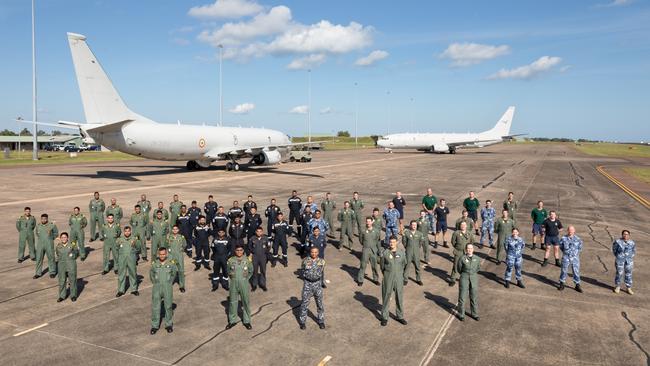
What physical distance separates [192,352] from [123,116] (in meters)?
29.6

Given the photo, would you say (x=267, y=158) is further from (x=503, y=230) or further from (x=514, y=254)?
(x=514, y=254)

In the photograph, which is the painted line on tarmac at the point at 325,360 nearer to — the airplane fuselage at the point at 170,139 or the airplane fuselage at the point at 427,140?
the airplane fuselage at the point at 170,139

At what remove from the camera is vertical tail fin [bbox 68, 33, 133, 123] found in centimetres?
3088

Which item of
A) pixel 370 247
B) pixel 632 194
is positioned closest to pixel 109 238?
pixel 370 247

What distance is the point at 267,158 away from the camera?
43312 mm

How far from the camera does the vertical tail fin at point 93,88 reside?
30.9m

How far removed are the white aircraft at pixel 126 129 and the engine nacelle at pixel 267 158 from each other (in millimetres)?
1775

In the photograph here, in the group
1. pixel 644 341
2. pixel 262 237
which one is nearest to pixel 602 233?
pixel 644 341

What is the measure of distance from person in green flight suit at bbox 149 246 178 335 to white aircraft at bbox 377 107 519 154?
7645cm

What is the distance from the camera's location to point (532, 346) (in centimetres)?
865

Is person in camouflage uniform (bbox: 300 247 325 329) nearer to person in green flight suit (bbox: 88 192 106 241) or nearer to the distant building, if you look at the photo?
person in green flight suit (bbox: 88 192 106 241)

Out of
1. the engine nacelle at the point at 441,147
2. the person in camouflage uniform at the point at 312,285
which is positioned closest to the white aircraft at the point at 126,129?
the person in camouflage uniform at the point at 312,285

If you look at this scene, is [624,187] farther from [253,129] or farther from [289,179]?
[253,129]

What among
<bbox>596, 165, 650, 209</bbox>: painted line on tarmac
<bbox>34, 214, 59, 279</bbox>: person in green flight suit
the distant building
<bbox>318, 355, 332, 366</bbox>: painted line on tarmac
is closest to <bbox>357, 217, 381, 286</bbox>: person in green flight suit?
<bbox>318, 355, 332, 366</bbox>: painted line on tarmac
